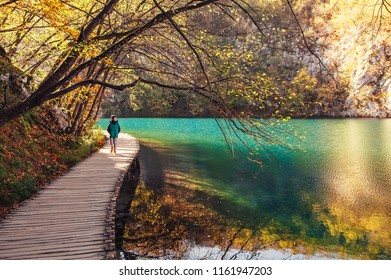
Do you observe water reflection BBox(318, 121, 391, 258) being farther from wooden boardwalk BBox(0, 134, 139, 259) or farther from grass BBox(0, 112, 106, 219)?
grass BBox(0, 112, 106, 219)

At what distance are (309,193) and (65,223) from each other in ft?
29.4

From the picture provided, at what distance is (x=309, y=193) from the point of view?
13.2 m

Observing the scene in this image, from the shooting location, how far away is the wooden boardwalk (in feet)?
19.6

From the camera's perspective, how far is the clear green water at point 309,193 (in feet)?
29.8

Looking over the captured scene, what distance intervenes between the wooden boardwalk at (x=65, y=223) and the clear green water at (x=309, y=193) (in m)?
3.16

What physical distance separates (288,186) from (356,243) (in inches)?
215

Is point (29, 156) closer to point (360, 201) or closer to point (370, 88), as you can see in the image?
point (360, 201)

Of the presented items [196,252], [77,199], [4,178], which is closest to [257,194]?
[196,252]

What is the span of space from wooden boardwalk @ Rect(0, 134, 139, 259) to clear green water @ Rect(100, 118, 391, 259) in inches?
125

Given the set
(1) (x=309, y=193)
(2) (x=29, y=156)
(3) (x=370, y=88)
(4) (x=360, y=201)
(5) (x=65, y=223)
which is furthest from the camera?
(3) (x=370, y=88)

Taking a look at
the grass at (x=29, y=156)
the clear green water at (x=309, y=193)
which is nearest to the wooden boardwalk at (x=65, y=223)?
the grass at (x=29, y=156)

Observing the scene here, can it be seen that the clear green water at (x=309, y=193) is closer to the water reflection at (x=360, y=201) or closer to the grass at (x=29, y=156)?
the water reflection at (x=360, y=201)

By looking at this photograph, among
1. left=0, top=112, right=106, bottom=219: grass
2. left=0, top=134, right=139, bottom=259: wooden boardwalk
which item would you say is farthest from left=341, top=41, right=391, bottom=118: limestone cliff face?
left=0, top=134, right=139, bottom=259: wooden boardwalk

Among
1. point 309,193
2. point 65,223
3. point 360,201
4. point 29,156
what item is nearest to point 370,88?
point 309,193
